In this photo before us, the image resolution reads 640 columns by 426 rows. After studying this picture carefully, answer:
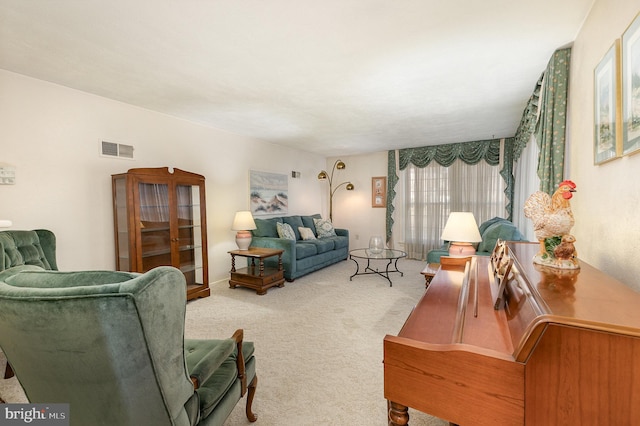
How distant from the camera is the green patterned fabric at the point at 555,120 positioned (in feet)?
6.78

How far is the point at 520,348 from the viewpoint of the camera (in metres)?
0.77

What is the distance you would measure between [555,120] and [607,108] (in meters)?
0.78

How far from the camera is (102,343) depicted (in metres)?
0.85

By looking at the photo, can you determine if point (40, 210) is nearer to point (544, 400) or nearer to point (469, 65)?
point (544, 400)

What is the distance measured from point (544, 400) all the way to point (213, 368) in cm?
113

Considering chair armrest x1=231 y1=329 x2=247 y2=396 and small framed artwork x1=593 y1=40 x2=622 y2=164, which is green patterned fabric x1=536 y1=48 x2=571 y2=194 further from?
chair armrest x1=231 y1=329 x2=247 y2=396

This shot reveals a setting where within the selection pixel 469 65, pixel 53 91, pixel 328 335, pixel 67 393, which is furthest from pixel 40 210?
pixel 469 65

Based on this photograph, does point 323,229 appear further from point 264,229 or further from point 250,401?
point 250,401

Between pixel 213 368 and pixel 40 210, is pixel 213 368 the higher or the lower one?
the lower one

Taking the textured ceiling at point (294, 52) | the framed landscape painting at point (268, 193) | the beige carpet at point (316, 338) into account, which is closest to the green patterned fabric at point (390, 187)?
the beige carpet at point (316, 338)

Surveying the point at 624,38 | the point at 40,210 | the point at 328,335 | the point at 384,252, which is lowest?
the point at 328,335

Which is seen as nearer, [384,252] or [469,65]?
[469,65]

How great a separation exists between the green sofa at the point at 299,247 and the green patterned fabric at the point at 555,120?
3152 mm

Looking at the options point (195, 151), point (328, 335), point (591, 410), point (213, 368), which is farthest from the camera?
point (195, 151)
